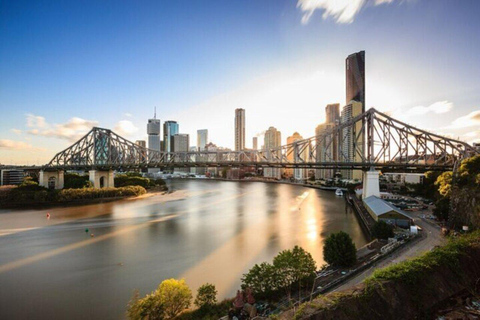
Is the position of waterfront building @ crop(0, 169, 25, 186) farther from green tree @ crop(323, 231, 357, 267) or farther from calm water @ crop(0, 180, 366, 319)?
green tree @ crop(323, 231, 357, 267)

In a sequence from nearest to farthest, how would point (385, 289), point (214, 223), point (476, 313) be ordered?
point (476, 313) < point (385, 289) < point (214, 223)

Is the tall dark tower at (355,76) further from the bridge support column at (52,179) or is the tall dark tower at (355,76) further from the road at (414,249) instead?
the bridge support column at (52,179)

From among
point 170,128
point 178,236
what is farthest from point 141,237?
point 170,128

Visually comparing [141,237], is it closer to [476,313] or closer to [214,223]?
[214,223]

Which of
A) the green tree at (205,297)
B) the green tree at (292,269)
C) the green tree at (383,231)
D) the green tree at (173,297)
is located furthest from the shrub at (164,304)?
the green tree at (383,231)

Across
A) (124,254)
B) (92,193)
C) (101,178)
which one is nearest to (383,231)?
(124,254)

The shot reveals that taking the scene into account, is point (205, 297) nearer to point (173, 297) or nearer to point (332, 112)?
point (173, 297)

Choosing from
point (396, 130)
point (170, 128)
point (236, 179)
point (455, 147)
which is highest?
point (170, 128)
